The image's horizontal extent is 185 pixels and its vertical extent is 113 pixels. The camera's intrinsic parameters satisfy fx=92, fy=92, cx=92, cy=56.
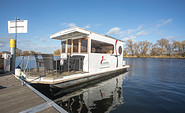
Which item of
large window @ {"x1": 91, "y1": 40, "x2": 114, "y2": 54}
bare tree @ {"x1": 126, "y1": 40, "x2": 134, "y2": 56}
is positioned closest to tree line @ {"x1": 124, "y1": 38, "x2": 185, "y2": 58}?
bare tree @ {"x1": 126, "y1": 40, "x2": 134, "y2": 56}

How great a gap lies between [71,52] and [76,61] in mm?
1497

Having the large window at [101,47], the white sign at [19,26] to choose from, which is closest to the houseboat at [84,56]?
the large window at [101,47]

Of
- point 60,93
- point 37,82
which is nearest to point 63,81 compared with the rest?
point 60,93

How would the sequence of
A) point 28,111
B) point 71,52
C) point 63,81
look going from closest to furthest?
point 28,111, point 63,81, point 71,52

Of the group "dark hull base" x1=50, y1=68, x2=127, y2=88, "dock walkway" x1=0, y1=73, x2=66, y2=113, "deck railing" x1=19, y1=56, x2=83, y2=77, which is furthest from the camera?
"deck railing" x1=19, y1=56, x2=83, y2=77

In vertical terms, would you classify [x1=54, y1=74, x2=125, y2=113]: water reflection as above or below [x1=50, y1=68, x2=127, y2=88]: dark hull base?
below

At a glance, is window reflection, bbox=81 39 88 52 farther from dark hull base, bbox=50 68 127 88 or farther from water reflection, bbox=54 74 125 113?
water reflection, bbox=54 74 125 113

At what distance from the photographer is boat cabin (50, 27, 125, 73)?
5831 millimetres

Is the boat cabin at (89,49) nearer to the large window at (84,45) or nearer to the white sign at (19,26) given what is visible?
the large window at (84,45)

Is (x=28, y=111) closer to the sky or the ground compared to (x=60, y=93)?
closer to the sky

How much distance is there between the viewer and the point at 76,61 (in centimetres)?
592

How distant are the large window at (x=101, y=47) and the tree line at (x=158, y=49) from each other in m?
53.7

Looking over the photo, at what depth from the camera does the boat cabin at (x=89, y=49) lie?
583 cm

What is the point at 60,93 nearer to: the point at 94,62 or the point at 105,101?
the point at 105,101
